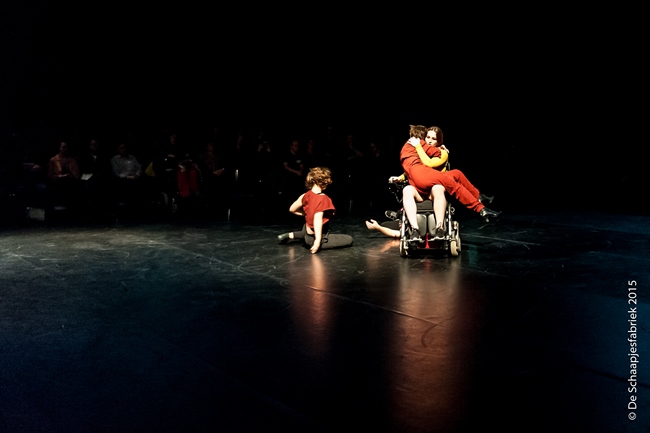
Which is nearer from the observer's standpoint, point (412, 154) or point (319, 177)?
point (412, 154)

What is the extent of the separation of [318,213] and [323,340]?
2.41m

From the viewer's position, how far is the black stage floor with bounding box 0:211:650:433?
2166 millimetres

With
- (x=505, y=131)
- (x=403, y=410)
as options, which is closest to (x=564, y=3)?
(x=505, y=131)

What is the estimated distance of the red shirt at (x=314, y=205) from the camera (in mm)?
5281

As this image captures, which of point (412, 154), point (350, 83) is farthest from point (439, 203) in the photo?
point (350, 83)

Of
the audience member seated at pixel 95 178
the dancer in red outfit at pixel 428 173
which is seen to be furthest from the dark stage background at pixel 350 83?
the dancer in red outfit at pixel 428 173

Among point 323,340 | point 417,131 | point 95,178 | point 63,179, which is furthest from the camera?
point 95,178

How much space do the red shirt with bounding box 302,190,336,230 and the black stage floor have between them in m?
0.33

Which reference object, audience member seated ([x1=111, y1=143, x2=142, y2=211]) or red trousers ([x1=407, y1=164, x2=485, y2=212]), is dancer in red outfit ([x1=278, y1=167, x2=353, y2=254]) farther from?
audience member seated ([x1=111, y1=143, x2=142, y2=211])

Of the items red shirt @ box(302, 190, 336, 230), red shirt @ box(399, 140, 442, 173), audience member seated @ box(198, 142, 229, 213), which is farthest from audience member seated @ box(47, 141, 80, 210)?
red shirt @ box(399, 140, 442, 173)

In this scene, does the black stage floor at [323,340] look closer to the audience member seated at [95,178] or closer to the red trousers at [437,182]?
the red trousers at [437,182]

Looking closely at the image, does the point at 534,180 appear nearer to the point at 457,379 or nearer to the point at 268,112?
the point at 268,112

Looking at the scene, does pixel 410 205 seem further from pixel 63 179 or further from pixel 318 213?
pixel 63 179

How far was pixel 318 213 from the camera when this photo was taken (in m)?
5.27
